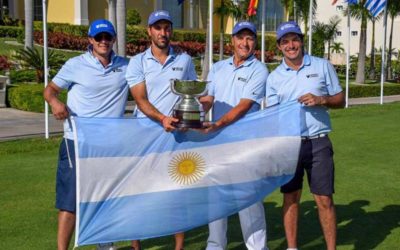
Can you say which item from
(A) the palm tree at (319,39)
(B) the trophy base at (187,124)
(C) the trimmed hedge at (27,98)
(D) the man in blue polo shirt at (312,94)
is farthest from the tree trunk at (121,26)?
(A) the palm tree at (319,39)

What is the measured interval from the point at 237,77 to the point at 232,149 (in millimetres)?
586

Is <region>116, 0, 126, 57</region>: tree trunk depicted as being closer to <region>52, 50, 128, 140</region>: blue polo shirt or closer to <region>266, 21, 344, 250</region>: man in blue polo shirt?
<region>52, 50, 128, 140</region>: blue polo shirt

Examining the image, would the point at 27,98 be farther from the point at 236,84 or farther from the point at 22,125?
the point at 236,84

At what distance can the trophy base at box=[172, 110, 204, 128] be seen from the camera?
13.8 feet

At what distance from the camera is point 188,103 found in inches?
165

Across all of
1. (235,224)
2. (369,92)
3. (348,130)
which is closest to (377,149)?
(348,130)

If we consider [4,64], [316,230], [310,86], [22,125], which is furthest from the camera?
[4,64]

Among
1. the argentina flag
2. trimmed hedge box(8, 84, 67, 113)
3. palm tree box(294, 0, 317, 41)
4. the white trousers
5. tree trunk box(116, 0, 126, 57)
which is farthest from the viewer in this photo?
palm tree box(294, 0, 317, 41)

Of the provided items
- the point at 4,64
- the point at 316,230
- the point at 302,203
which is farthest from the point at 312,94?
the point at 4,64

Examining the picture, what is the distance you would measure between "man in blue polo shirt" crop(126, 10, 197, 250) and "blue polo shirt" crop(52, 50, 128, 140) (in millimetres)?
137

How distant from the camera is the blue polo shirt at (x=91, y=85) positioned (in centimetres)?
455

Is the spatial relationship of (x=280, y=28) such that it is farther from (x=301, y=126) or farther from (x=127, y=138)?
(x=127, y=138)

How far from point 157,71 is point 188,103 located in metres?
0.55

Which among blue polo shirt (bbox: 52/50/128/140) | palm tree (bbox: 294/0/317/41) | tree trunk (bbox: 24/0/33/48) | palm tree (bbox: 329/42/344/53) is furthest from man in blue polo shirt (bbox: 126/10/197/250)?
palm tree (bbox: 329/42/344/53)
